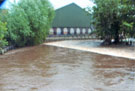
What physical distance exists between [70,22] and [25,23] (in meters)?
16.5

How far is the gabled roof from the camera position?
35.5 meters

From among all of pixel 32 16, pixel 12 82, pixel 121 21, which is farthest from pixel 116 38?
pixel 12 82

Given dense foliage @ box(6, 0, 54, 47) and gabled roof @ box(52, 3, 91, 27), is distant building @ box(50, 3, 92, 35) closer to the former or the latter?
gabled roof @ box(52, 3, 91, 27)

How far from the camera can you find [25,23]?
20.5 meters

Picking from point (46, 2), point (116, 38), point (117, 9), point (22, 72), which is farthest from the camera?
point (46, 2)

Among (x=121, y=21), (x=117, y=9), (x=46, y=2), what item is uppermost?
(x=46, y=2)

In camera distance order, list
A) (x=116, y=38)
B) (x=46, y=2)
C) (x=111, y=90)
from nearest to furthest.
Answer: (x=111, y=90)
(x=116, y=38)
(x=46, y=2)

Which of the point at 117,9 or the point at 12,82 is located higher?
the point at 117,9

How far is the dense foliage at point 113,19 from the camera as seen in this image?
20.5 m

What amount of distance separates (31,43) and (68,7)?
1509 centimetres

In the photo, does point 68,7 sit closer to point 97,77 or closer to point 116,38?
point 116,38

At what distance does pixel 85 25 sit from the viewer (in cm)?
3694

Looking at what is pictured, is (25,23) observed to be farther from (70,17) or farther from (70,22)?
(70,17)

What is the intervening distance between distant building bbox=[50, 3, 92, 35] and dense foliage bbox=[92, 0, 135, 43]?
42.4 ft
